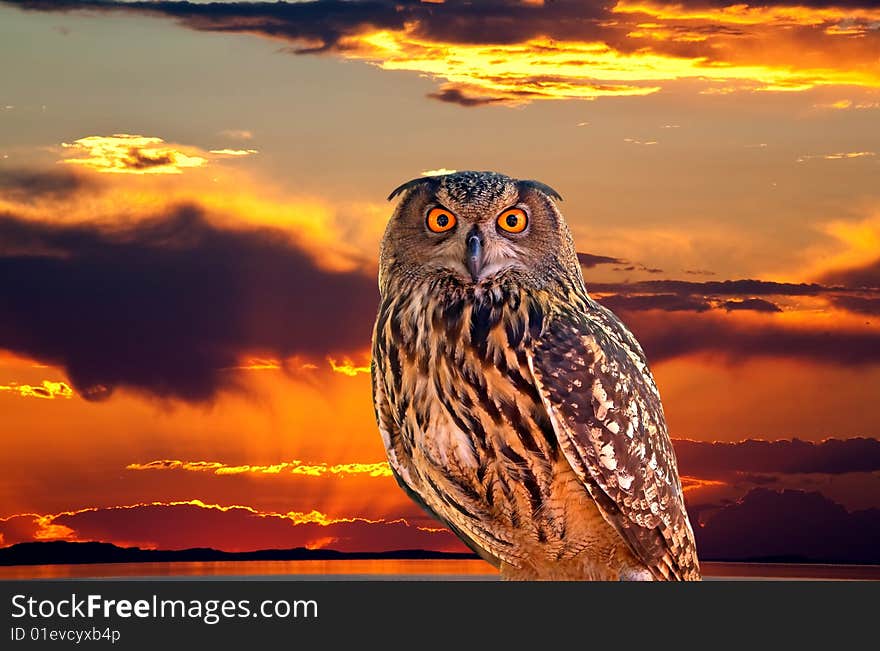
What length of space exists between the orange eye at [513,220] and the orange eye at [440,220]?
288 millimetres

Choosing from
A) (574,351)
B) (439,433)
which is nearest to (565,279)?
(574,351)

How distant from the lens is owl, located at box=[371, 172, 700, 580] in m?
6.09

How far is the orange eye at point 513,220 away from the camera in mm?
6082

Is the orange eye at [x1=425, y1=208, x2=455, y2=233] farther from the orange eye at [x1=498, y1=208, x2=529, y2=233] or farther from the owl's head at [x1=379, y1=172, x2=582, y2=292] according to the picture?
the orange eye at [x1=498, y1=208, x2=529, y2=233]

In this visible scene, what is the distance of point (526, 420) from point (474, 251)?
1036 millimetres

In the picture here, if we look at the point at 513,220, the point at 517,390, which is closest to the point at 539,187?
the point at 513,220

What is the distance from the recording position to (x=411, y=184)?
21.0 feet

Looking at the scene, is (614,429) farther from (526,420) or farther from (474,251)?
(474,251)

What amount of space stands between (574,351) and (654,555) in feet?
4.58

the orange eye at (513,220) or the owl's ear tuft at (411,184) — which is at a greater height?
the owl's ear tuft at (411,184)

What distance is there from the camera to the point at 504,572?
6840 mm

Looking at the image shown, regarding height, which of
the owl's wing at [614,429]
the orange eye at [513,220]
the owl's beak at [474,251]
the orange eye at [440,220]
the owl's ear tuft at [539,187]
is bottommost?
the owl's wing at [614,429]

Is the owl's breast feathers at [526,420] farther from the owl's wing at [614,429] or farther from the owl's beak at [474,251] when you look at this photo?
the owl's beak at [474,251]

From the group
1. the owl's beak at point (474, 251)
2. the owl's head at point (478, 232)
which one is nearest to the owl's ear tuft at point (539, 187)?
the owl's head at point (478, 232)
